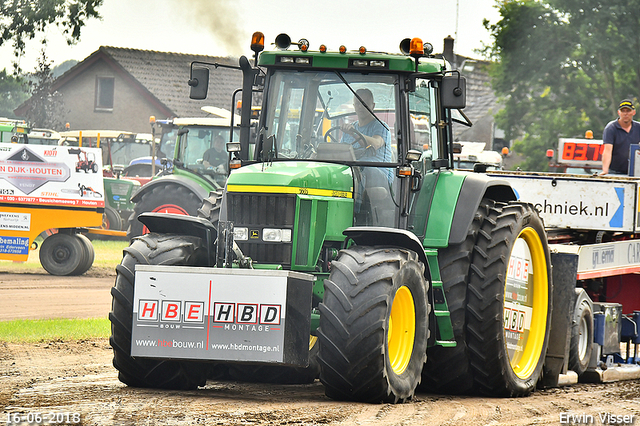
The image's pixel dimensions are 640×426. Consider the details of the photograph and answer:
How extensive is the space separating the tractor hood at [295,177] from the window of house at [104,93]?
133ft

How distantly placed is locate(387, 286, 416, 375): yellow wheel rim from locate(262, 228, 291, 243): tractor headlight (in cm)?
93

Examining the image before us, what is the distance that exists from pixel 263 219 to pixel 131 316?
3.86 feet

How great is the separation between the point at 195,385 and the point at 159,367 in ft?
1.29

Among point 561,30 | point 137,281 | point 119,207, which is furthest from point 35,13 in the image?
point 137,281

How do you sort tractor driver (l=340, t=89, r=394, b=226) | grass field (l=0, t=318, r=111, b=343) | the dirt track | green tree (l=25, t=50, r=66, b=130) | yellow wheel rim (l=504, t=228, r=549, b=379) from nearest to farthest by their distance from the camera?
the dirt track → tractor driver (l=340, t=89, r=394, b=226) → yellow wheel rim (l=504, t=228, r=549, b=379) → grass field (l=0, t=318, r=111, b=343) → green tree (l=25, t=50, r=66, b=130)

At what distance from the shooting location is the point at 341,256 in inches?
266

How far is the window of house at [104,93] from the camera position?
46806 millimetres

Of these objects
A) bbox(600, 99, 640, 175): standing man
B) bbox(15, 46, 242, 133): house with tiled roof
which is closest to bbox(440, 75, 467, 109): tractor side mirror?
bbox(600, 99, 640, 175): standing man

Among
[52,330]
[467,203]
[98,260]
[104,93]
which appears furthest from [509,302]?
[104,93]

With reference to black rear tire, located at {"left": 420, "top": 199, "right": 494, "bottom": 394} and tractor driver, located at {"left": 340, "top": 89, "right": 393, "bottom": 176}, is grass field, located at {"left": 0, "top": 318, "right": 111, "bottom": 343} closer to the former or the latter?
black rear tire, located at {"left": 420, "top": 199, "right": 494, "bottom": 394}

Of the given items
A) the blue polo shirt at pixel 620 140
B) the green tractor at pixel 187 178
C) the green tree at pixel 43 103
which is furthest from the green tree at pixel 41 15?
the blue polo shirt at pixel 620 140

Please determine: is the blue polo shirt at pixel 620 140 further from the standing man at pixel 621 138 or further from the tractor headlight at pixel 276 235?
the tractor headlight at pixel 276 235

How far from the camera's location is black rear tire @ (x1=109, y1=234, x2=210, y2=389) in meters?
7.11

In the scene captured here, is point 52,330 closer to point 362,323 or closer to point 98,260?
point 362,323
